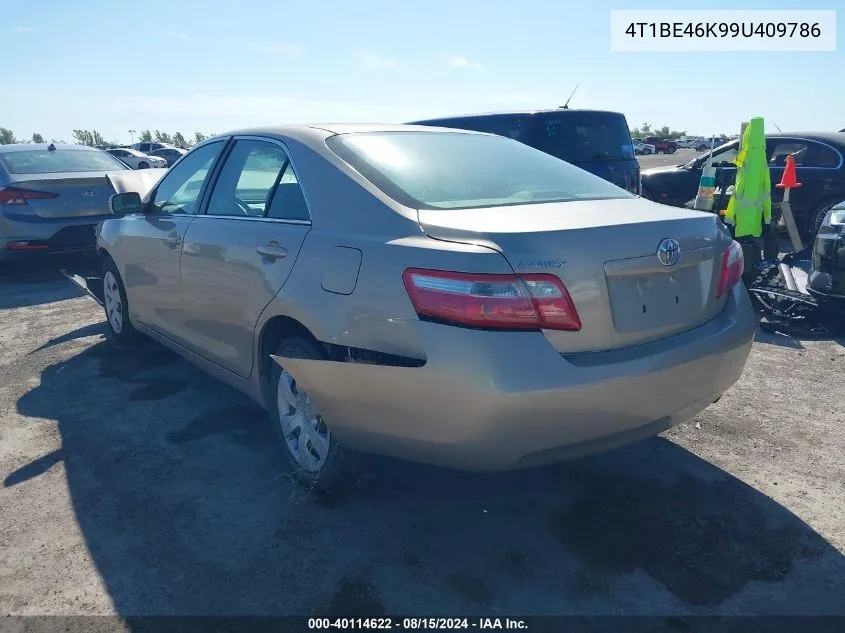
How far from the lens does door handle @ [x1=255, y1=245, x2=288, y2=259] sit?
10.2ft

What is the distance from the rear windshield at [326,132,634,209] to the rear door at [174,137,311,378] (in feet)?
1.22

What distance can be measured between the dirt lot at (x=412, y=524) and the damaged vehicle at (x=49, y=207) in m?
4.09

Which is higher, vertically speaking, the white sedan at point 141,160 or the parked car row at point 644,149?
the white sedan at point 141,160

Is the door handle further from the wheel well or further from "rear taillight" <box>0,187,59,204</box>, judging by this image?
"rear taillight" <box>0,187,59,204</box>

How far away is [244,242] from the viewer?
3.39 meters

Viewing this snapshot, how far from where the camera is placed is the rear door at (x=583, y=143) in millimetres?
8094

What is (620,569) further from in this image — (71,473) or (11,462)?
(11,462)

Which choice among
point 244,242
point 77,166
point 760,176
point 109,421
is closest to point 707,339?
point 244,242

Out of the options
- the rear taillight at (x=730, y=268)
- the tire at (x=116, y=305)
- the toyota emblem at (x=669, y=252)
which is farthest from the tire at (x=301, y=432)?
the tire at (x=116, y=305)

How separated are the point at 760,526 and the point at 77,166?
8582 mm

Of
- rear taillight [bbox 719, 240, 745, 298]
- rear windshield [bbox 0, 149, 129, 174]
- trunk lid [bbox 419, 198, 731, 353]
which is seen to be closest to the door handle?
trunk lid [bbox 419, 198, 731, 353]

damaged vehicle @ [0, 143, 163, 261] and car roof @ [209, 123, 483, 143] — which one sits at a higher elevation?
car roof @ [209, 123, 483, 143]

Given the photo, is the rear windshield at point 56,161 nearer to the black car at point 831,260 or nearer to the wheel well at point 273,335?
the wheel well at point 273,335

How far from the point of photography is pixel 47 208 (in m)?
7.79
